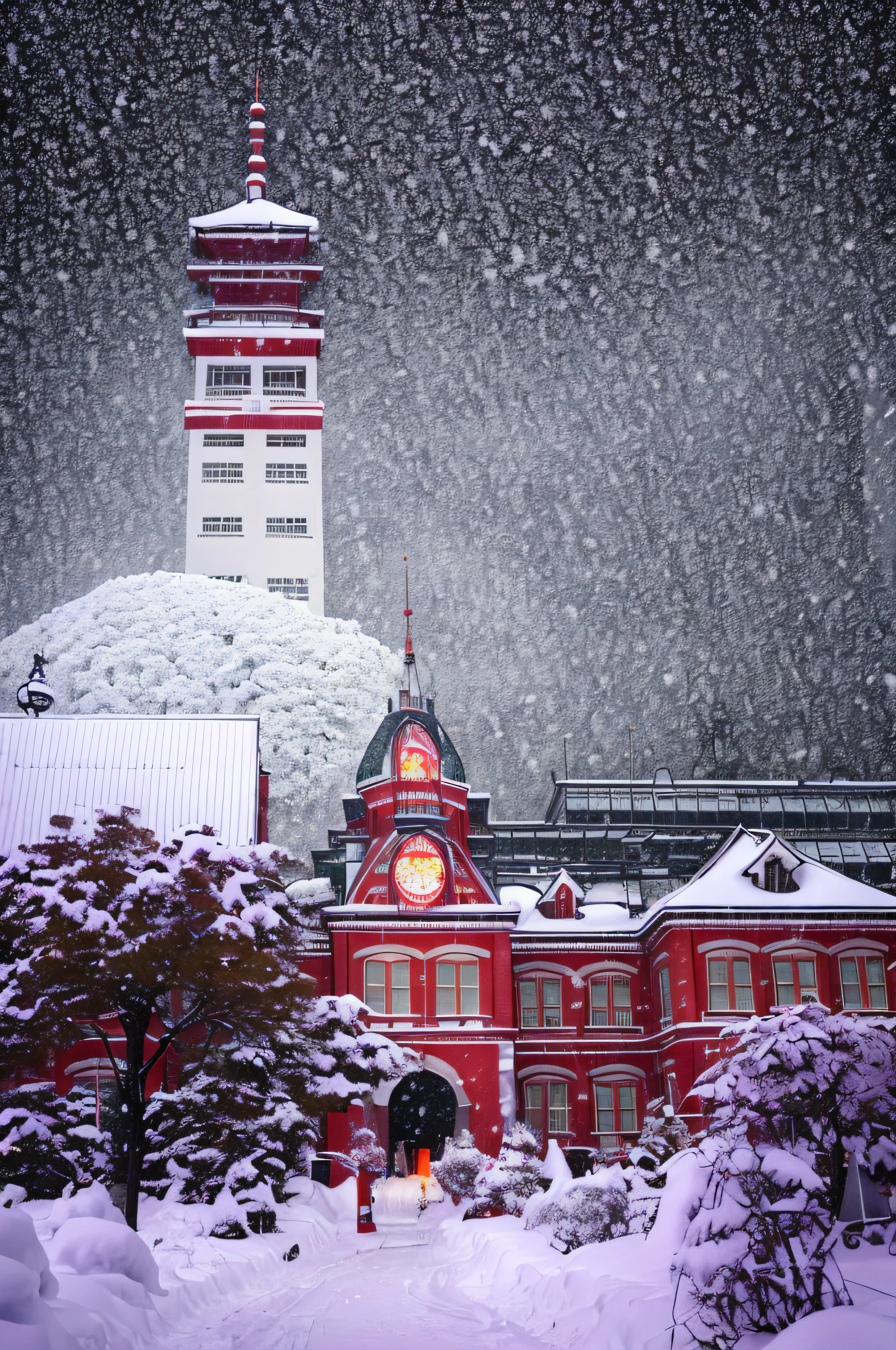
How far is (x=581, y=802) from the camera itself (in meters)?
62.7

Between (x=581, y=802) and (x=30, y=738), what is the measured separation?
94.1 feet

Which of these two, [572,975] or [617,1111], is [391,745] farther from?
[617,1111]

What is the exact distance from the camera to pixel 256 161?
94.8 m

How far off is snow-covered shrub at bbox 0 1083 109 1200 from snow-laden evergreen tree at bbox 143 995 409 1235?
1.17 m

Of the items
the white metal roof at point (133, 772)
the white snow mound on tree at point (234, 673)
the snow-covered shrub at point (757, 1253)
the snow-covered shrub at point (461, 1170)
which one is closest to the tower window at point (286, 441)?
the white snow mound on tree at point (234, 673)

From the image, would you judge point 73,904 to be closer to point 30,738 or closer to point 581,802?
point 30,738

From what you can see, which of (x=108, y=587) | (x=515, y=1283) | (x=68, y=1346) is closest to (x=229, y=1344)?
(x=68, y=1346)

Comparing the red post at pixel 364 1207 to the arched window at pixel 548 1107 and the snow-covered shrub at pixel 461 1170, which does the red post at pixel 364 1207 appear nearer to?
the snow-covered shrub at pixel 461 1170

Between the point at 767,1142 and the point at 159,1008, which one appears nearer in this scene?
the point at 767,1142

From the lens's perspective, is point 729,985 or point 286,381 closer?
point 729,985

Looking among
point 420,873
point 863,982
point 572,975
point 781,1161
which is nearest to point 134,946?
point 781,1161

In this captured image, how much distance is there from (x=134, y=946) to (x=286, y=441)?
63.2 metres

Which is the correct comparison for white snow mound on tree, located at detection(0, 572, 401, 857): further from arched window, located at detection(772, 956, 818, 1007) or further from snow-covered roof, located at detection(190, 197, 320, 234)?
snow-covered roof, located at detection(190, 197, 320, 234)

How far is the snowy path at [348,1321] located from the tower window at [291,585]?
56.0 metres
